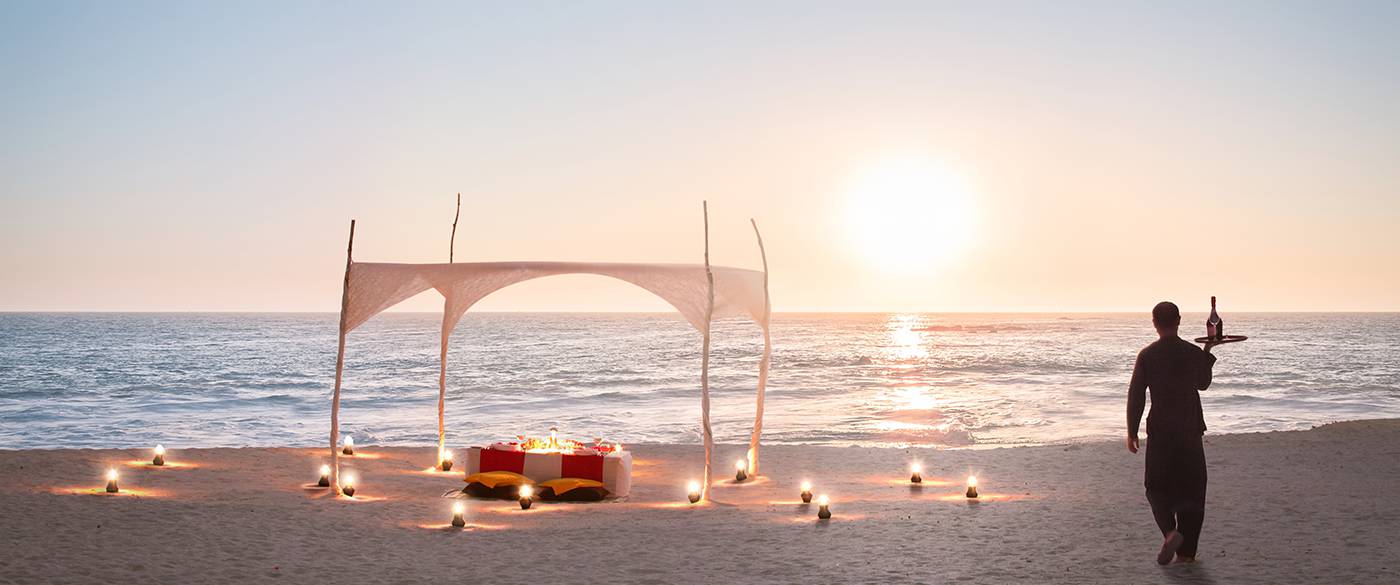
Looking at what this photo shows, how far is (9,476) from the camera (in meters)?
11.3

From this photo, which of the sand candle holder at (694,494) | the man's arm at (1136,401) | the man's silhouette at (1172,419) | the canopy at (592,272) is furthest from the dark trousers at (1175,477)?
the sand candle holder at (694,494)

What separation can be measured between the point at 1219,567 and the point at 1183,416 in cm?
120

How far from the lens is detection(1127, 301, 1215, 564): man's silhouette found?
6.83m

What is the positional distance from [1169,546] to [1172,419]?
0.89 metres

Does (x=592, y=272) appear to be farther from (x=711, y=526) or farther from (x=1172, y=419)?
(x=1172, y=419)

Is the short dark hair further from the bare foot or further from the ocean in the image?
the ocean

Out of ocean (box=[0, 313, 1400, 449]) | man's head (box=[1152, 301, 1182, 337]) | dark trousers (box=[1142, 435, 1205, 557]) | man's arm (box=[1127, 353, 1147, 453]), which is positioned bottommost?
ocean (box=[0, 313, 1400, 449])

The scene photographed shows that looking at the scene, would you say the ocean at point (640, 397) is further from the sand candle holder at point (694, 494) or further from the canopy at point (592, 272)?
the sand candle holder at point (694, 494)

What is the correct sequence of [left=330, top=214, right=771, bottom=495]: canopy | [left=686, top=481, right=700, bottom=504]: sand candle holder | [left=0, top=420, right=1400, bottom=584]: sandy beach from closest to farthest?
[left=0, top=420, right=1400, bottom=584]: sandy beach, [left=686, top=481, right=700, bottom=504]: sand candle holder, [left=330, top=214, right=771, bottom=495]: canopy

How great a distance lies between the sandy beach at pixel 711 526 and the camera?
734 cm

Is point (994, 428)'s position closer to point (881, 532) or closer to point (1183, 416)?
point (881, 532)

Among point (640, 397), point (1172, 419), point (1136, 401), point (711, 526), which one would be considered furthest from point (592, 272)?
point (640, 397)

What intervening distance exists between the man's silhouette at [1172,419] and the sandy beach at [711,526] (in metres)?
0.57

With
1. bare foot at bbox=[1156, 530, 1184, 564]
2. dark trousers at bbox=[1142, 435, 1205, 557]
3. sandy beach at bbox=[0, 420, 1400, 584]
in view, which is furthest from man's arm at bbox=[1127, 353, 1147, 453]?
sandy beach at bbox=[0, 420, 1400, 584]
